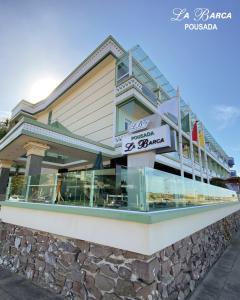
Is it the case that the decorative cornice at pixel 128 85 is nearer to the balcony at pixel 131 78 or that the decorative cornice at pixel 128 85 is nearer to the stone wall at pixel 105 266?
the balcony at pixel 131 78

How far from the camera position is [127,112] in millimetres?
12953

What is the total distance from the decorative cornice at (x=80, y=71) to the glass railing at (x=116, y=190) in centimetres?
1061

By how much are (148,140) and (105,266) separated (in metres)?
5.59

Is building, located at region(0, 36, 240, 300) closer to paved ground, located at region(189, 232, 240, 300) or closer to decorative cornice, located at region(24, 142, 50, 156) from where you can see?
decorative cornice, located at region(24, 142, 50, 156)

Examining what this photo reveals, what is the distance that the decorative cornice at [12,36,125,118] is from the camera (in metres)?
12.9

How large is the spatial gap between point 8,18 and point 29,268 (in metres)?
10.6

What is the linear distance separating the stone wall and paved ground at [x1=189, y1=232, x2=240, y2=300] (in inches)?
8.7

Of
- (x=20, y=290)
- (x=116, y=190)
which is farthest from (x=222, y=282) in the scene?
(x=20, y=290)

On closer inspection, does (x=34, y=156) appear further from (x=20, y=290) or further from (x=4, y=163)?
(x=20, y=290)

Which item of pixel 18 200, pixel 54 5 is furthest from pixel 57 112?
pixel 18 200

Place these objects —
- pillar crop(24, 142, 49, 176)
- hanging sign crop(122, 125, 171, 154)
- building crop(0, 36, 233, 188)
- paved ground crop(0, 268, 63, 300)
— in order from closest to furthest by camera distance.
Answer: paved ground crop(0, 268, 63, 300) → hanging sign crop(122, 125, 171, 154) → pillar crop(24, 142, 49, 176) → building crop(0, 36, 233, 188)

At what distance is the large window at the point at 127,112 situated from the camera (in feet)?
40.1

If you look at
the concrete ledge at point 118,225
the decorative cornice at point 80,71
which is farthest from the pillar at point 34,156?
the decorative cornice at point 80,71

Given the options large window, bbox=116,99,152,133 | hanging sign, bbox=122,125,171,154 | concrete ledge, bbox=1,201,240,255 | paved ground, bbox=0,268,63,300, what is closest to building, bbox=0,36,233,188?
large window, bbox=116,99,152,133
